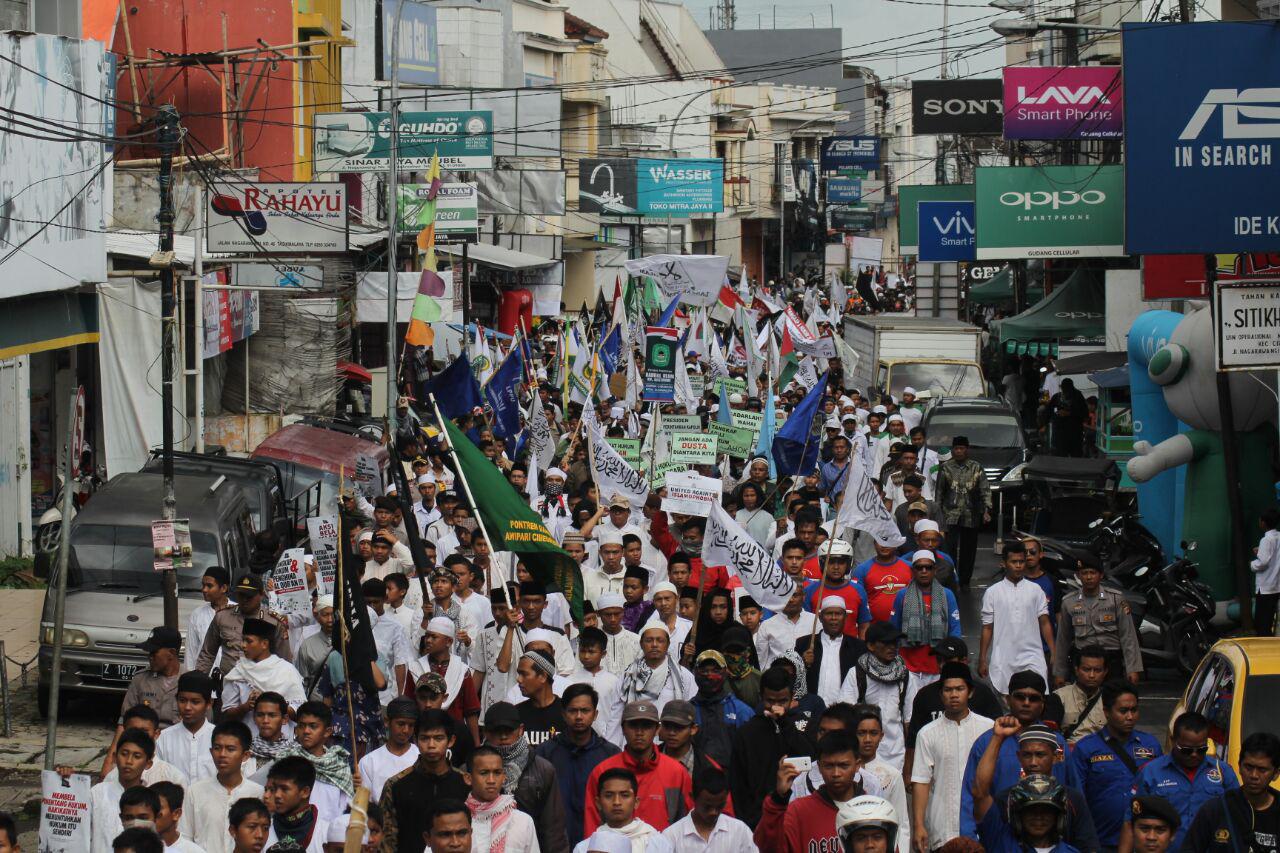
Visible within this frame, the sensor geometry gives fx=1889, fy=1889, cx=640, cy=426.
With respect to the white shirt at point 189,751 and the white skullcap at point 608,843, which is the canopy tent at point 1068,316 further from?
the white skullcap at point 608,843

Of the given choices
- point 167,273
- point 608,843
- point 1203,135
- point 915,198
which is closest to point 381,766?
point 608,843

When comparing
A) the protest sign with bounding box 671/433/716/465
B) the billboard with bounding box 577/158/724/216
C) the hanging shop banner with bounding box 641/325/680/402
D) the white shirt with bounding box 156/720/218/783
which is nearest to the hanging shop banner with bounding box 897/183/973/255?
the hanging shop banner with bounding box 641/325/680/402

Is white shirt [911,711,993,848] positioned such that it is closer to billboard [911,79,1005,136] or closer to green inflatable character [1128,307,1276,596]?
green inflatable character [1128,307,1276,596]

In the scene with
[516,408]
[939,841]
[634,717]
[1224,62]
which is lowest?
[939,841]

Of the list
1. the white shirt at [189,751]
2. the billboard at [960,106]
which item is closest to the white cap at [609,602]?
the white shirt at [189,751]

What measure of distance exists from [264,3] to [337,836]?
2754 centimetres

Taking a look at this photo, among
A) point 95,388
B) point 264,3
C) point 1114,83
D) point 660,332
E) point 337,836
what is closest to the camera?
point 337,836

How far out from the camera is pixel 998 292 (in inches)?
1796

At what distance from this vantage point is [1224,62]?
14234 millimetres

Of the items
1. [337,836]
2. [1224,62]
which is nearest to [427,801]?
[337,836]

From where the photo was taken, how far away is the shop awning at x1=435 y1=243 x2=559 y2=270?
45.3 m

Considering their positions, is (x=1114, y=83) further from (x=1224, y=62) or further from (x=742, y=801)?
(x=742, y=801)

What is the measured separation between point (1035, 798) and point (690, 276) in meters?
23.5

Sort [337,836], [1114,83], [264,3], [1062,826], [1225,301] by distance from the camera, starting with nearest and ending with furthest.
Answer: [1062,826], [337,836], [1225,301], [1114,83], [264,3]
